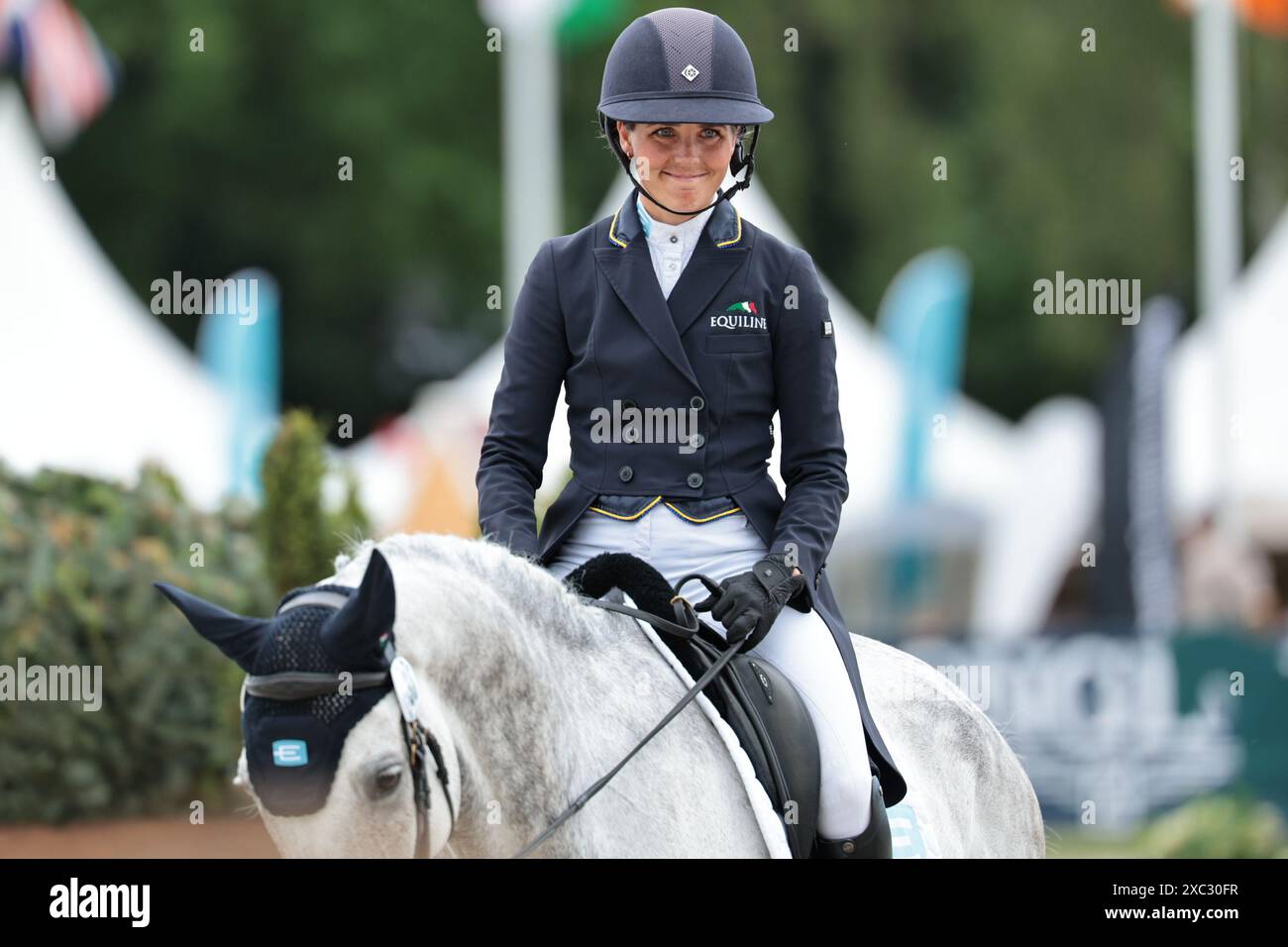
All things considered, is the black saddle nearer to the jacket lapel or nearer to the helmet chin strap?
the jacket lapel

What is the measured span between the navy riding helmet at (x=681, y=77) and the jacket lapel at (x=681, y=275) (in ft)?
0.28

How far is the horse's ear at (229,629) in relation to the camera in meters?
3.13

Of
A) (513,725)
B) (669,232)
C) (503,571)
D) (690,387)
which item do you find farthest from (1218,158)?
(513,725)

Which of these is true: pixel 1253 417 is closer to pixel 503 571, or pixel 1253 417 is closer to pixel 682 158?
pixel 682 158

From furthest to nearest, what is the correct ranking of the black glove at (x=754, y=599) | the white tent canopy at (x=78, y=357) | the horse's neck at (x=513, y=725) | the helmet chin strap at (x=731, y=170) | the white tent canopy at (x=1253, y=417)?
the white tent canopy at (x=1253, y=417), the white tent canopy at (x=78, y=357), the helmet chin strap at (x=731, y=170), the black glove at (x=754, y=599), the horse's neck at (x=513, y=725)

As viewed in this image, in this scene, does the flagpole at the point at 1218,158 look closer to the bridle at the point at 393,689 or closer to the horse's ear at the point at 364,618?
the bridle at the point at 393,689

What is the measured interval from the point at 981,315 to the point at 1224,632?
18126mm

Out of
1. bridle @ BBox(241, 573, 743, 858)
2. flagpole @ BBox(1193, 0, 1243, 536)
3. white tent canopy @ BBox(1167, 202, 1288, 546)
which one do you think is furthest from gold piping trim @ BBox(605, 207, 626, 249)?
white tent canopy @ BBox(1167, 202, 1288, 546)

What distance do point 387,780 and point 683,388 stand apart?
1223 mm

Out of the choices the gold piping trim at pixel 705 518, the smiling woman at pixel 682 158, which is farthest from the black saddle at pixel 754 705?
the smiling woman at pixel 682 158
